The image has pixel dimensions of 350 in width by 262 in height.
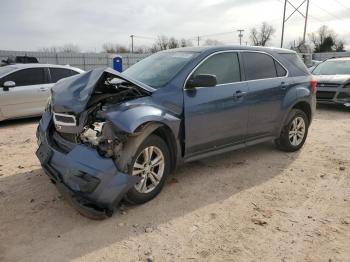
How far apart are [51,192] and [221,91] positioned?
252 cm

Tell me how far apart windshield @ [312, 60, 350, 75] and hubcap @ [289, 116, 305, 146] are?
6.56 meters

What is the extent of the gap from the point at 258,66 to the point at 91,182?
3292mm

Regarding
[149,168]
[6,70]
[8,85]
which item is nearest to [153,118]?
[149,168]

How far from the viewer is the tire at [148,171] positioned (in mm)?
3846

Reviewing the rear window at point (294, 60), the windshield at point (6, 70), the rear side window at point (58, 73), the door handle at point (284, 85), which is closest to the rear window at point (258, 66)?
the door handle at point (284, 85)

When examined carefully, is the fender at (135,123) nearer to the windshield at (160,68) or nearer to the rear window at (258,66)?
the windshield at (160,68)

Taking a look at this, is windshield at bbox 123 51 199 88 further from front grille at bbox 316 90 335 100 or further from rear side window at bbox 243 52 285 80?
front grille at bbox 316 90 335 100

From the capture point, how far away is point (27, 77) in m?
8.96

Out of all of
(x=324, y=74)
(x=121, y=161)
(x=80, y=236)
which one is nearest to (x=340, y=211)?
(x=121, y=161)

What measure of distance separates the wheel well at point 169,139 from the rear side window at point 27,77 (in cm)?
596

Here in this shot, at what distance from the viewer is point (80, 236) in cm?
338

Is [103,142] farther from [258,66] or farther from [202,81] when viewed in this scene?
[258,66]

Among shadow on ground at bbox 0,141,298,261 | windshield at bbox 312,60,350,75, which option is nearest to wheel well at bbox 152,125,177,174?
shadow on ground at bbox 0,141,298,261

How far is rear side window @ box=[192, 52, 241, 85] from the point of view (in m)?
4.79
